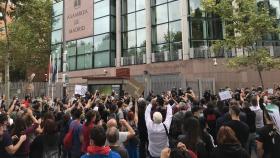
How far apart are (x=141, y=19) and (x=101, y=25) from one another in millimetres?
5312

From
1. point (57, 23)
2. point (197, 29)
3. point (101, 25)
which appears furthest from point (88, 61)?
point (197, 29)

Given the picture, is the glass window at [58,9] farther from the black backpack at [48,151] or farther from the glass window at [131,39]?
the black backpack at [48,151]

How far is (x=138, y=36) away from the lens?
120 feet

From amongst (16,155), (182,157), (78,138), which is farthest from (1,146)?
(182,157)

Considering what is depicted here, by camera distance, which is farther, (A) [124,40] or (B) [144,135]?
(A) [124,40]

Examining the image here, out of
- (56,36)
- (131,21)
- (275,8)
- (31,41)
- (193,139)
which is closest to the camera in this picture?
(193,139)

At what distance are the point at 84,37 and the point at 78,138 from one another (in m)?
33.6

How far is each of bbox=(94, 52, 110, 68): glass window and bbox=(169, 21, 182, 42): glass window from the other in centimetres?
830

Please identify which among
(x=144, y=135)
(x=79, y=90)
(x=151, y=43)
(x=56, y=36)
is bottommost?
(x=144, y=135)

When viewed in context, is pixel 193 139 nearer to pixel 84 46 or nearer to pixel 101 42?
pixel 101 42

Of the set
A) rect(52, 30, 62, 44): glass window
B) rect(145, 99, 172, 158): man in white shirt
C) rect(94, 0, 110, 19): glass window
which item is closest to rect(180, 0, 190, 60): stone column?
rect(94, 0, 110, 19): glass window

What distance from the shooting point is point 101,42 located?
3934cm

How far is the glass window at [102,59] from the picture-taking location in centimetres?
3848

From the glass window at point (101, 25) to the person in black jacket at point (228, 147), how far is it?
3432 centimetres
